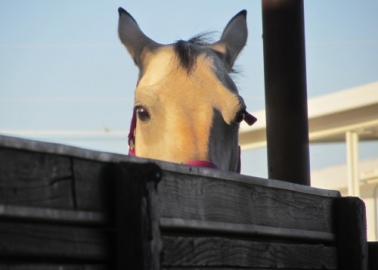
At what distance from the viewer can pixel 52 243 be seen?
2.77 meters

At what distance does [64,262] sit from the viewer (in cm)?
282

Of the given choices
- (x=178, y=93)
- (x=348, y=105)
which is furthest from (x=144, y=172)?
(x=348, y=105)

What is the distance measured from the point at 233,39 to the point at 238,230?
4.51m

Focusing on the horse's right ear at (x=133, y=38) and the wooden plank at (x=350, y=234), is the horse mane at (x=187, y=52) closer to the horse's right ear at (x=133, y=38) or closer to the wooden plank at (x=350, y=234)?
the horse's right ear at (x=133, y=38)

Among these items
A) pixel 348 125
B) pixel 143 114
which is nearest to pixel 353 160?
pixel 348 125

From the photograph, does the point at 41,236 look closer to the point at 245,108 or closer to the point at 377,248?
the point at 377,248

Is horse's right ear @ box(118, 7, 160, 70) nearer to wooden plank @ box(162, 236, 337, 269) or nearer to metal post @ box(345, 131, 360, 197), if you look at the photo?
wooden plank @ box(162, 236, 337, 269)

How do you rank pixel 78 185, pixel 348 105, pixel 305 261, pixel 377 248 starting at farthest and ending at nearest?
pixel 348 105, pixel 377 248, pixel 305 261, pixel 78 185

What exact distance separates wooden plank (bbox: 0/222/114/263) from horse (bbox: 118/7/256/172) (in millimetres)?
2783

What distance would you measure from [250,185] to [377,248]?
154 centimetres

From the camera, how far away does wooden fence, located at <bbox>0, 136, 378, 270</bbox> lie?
2.67m

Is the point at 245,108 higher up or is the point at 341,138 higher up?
the point at 341,138

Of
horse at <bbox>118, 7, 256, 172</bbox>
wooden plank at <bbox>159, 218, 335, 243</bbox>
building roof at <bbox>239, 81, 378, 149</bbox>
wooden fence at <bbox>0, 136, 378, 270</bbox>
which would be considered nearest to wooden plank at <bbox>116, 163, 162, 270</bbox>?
wooden fence at <bbox>0, 136, 378, 270</bbox>

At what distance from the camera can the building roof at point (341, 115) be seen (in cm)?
1508
